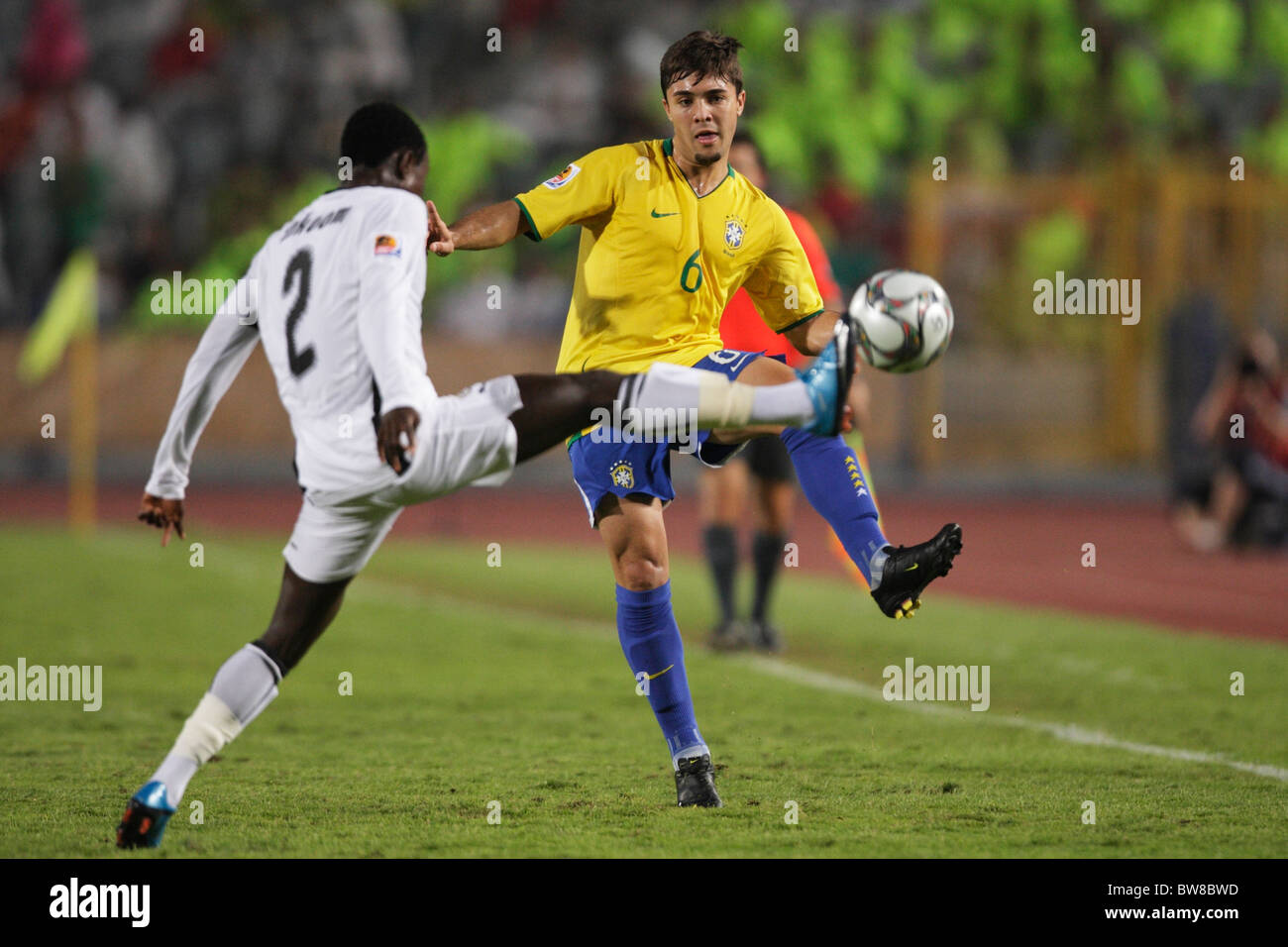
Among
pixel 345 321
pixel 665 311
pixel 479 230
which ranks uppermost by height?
pixel 479 230

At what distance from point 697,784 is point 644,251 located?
5.54 feet

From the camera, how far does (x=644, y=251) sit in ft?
17.4

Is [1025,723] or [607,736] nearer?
[607,736]

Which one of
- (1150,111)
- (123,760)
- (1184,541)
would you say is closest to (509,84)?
(1150,111)

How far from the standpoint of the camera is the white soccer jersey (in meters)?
4.38

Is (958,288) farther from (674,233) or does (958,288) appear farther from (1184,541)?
(674,233)

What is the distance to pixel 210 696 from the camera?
461 cm

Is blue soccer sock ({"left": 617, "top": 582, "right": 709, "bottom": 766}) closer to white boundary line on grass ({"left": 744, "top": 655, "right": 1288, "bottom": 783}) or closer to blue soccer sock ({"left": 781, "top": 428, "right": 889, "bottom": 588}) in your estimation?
blue soccer sock ({"left": 781, "top": 428, "right": 889, "bottom": 588})

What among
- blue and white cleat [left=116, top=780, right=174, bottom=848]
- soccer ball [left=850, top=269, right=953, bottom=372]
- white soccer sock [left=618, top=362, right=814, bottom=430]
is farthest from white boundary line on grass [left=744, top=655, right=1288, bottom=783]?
blue and white cleat [left=116, top=780, right=174, bottom=848]

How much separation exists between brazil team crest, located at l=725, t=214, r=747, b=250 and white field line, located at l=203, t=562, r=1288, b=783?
8.16 feet

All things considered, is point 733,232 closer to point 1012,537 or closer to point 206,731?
point 206,731

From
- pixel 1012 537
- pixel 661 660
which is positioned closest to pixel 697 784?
pixel 661 660

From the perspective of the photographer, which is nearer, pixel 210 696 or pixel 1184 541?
pixel 210 696

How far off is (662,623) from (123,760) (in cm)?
210
